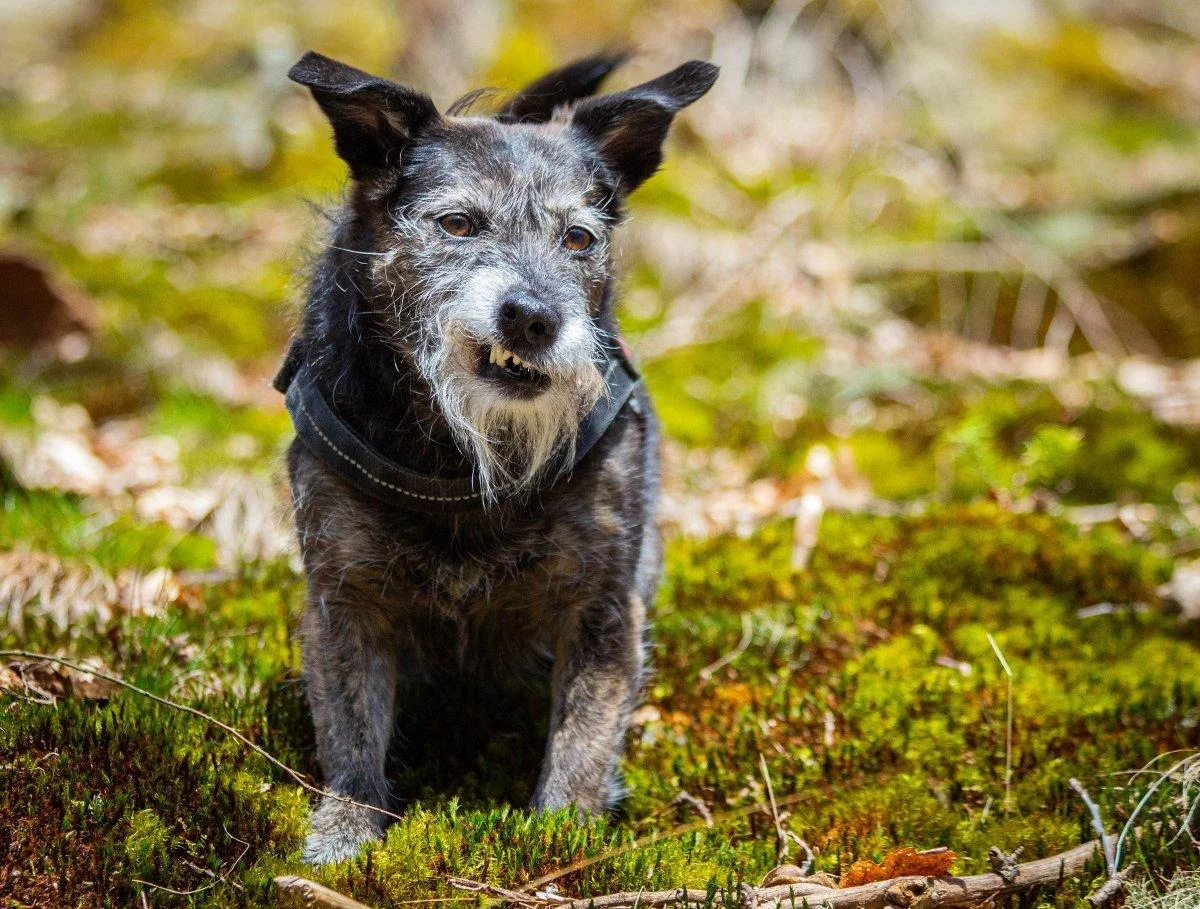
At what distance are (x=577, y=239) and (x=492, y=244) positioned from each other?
0.33m

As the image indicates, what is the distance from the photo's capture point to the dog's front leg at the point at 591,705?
3195 mm

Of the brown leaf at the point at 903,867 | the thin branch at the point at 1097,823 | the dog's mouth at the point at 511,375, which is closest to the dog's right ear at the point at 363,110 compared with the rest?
the dog's mouth at the point at 511,375

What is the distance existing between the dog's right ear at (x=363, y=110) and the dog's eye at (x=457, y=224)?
1.04 ft

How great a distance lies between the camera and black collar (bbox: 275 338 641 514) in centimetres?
313

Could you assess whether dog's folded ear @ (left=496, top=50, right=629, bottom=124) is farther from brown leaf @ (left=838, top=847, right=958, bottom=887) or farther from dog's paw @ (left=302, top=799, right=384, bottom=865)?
brown leaf @ (left=838, top=847, right=958, bottom=887)

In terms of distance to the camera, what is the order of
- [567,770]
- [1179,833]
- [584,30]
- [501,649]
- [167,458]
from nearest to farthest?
[1179,833], [567,770], [501,649], [167,458], [584,30]

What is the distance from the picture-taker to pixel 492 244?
3.18m

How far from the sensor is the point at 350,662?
3303 mm

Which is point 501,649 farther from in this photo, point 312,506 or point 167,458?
point 167,458

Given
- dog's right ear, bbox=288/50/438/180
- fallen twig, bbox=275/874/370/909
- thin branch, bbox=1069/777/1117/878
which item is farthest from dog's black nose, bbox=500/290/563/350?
thin branch, bbox=1069/777/1117/878

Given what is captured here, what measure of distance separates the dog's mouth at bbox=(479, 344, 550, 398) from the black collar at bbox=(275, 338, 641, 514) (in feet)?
0.96

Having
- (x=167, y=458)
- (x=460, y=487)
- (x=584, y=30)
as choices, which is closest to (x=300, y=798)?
(x=460, y=487)

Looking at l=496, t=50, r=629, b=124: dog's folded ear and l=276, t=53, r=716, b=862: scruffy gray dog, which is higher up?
l=496, t=50, r=629, b=124: dog's folded ear

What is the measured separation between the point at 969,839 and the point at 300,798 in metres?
2.02
